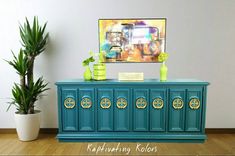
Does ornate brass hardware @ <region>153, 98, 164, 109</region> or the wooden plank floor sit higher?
ornate brass hardware @ <region>153, 98, 164, 109</region>

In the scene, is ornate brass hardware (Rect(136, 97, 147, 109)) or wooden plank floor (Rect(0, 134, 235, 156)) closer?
wooden plank floor (Rect(0, 134, 235, 156))

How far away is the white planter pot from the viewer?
9.78 feet

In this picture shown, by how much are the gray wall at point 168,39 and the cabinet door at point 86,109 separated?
0.64m

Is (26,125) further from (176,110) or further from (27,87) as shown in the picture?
(176,110)

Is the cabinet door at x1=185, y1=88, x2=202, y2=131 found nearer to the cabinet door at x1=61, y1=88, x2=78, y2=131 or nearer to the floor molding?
the floor molding

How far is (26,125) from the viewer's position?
300 cm

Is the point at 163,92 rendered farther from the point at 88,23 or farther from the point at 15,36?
the point at 15,36

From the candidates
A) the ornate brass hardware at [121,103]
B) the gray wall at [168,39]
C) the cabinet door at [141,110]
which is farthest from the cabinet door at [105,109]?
the gray wall at [168,39]

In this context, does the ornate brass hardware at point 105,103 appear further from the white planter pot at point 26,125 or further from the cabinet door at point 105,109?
the white planter pot at point 26,125

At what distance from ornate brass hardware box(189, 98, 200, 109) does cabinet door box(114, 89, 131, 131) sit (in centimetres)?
95

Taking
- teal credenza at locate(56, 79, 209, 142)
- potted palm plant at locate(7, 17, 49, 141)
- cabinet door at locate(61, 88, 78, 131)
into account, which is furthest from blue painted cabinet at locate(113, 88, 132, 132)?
potted palm plant at locate(7, 17, 49, 141)

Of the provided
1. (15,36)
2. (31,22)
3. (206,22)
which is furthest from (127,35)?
(15,36)

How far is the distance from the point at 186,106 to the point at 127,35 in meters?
1.57

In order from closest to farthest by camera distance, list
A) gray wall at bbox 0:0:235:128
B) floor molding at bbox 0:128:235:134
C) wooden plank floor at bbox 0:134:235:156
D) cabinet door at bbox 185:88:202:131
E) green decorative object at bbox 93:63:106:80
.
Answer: wooden plank floor at bbox 0:134:235:156 < cabinet door at bbox 185:88:202:131 < green decorative object at bbox 93:63:106:80 < gray wall at bbox 0:0:235:128 < floor molding at bbox 0:128:235:134
